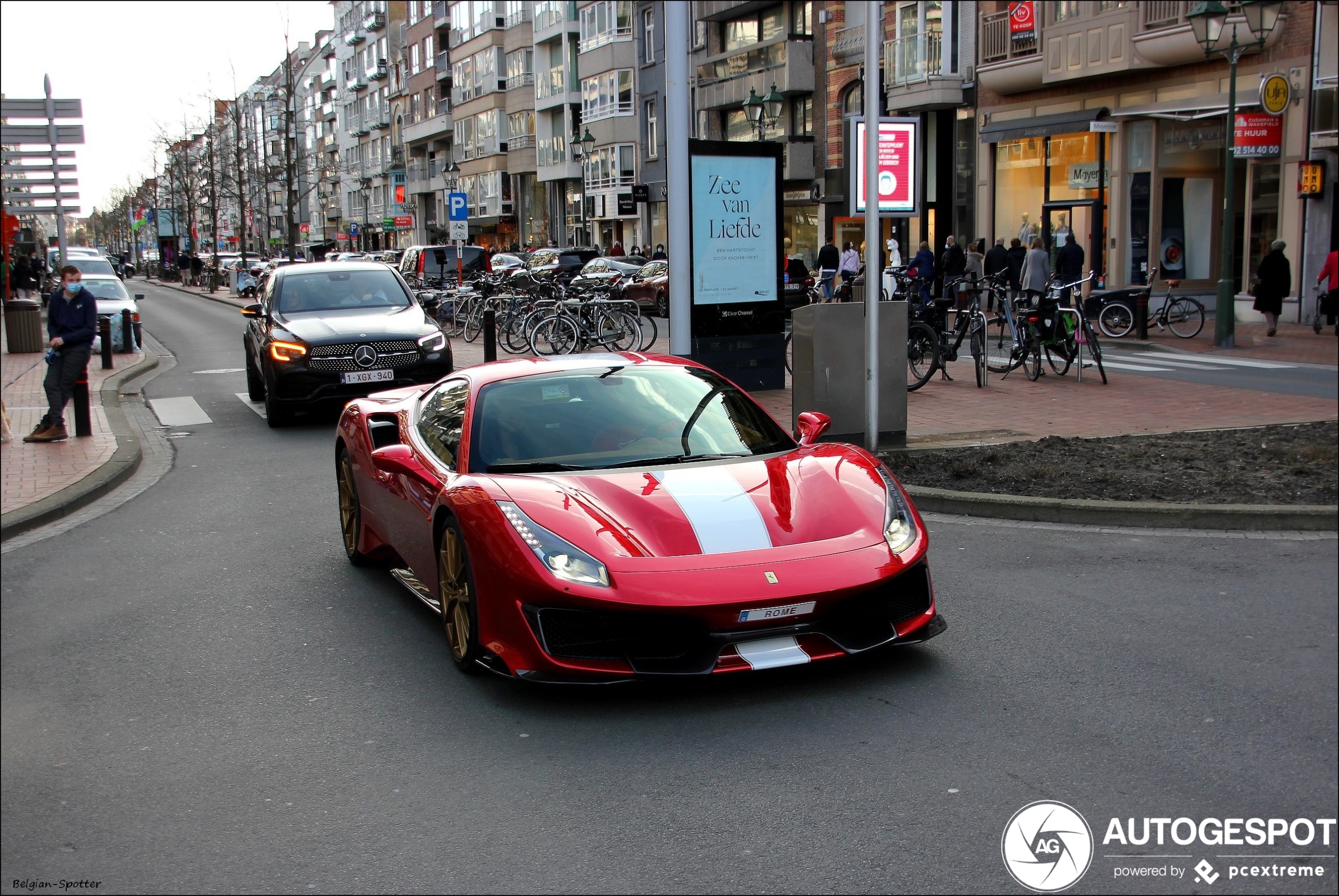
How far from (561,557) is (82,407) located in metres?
9.90

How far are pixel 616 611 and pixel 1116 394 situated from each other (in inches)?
433

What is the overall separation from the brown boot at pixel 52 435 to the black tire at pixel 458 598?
8.80 meters

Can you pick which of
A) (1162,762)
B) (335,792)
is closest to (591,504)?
(335,792)

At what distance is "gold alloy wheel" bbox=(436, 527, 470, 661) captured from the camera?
17.5ft

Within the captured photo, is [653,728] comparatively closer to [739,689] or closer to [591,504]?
[739,689]

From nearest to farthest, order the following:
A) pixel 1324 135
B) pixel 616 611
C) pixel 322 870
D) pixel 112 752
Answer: pixel 322 870
pixel 112 752
pixel 616 611
pixel 1324 135

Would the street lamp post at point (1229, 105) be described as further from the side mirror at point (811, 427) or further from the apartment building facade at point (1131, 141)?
the side mirror at point (811, 427)

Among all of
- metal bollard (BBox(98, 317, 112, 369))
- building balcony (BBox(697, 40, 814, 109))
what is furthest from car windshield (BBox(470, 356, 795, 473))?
building balcony (BBox(697, 40, 814, 109))

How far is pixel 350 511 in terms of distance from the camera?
766 centimetres

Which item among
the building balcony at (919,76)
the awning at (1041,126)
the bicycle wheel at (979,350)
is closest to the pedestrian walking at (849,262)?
the awning at (1041,126)

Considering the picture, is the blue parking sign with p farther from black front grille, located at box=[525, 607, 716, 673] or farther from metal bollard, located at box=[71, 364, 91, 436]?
black front grille, located at box=[525, 607, 716, 673]

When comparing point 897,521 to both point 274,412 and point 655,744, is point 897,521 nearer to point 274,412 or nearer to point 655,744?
point 655,744

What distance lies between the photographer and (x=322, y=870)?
3.56m

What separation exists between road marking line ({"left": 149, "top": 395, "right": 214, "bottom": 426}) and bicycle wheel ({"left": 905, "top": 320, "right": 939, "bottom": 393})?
26.8 feet
